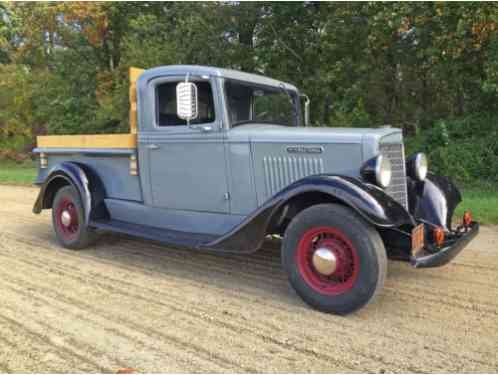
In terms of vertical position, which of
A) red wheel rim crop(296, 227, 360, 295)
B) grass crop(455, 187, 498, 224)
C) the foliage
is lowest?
grass crop(455, 187, 498, 224)

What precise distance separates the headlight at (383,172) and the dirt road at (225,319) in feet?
3.18

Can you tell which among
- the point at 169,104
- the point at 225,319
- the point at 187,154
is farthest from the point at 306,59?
the point at 225,319

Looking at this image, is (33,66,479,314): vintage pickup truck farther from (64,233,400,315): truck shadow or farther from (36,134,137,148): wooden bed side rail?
(64,233,400,315): truck shadow

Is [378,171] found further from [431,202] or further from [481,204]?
[481,204]

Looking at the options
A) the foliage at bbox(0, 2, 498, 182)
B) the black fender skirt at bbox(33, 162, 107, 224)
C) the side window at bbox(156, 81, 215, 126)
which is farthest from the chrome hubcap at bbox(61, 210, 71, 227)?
the foliage at bbox(0, 2, 498, 182)

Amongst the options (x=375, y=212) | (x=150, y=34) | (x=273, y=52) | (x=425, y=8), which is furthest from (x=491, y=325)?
(x=150, y=34)

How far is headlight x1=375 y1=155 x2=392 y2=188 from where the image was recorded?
11.0 ft

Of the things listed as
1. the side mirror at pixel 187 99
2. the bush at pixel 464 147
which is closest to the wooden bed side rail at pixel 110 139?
the side mirror at pixel 187 99

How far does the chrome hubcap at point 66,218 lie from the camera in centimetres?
527

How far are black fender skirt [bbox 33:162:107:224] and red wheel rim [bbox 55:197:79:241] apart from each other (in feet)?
0.88

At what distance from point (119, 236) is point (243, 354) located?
3768mm

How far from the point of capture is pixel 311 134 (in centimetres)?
372

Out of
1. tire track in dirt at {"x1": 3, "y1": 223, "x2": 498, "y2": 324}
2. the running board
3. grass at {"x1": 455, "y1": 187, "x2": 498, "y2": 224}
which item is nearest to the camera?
tire track in dirt at {"x1": 3, "y1": 223, "x2": 498, "y2": 324}

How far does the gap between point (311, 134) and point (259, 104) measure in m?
1.02
